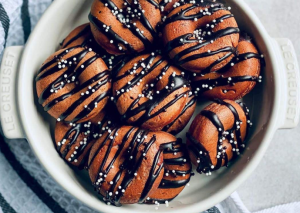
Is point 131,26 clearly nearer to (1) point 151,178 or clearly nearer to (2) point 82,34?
(2) point 82,34

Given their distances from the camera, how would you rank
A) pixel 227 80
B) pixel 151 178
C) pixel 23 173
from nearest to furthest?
pixel 151 178, pixel 227 80, pixel 23 173

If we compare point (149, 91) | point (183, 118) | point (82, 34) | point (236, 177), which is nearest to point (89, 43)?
point (82, 34)

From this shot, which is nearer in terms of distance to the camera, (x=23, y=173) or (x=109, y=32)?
(x=109, y=32)

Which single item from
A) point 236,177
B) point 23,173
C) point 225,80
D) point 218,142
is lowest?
point 23,173

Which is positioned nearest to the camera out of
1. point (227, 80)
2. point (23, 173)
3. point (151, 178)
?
point (151, 178)

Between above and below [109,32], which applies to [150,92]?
below

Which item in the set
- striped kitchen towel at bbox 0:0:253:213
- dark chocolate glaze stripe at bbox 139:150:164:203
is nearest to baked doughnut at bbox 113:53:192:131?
dark chocolate glaze stripe at bbox 139:150:164:203
